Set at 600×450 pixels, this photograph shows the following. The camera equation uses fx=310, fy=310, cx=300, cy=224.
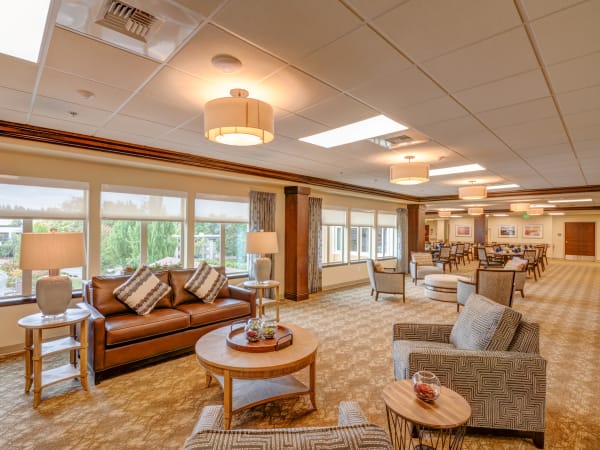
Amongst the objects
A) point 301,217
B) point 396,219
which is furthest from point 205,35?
point 396,219

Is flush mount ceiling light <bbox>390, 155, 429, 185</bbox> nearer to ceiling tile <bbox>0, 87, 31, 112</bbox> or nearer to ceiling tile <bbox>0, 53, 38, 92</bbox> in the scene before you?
ceiling tile <bbox>0, 53, 38, 92</bbox>

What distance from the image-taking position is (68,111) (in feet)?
9.73

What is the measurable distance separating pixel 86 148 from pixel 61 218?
109 cm

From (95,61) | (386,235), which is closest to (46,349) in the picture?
(95,61)

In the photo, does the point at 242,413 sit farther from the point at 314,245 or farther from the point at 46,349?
the point at 314,245

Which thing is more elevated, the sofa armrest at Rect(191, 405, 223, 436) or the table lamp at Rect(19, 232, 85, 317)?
the table lamp at Rect(19, 232, 85, 317)

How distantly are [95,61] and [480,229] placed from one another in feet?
59.9

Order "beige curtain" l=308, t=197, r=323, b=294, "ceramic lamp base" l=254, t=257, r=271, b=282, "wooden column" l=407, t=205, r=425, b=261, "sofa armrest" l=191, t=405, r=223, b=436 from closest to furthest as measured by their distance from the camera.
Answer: "sofa armrest" l=191, t=405, r=223, b=436
"ceramic lamp base" l=254, t=257, r=271, b=282
"beige curtain" l=308, t=197, r=323, b=294
"wooden column" l=407, t=205, r=425, b=261

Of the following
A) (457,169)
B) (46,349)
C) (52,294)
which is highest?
(457,169)

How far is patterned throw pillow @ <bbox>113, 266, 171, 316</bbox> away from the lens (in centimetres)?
364

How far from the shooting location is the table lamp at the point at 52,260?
2.71 metres

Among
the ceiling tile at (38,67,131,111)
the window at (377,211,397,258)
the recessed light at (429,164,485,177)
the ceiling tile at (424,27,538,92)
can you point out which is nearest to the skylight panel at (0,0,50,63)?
the ceiling tile at (38,67,131,111)

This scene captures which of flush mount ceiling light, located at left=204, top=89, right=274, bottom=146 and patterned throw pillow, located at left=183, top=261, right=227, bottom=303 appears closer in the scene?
flush mount ceiling light, located at left=204, top=89, right=274, bottom=146

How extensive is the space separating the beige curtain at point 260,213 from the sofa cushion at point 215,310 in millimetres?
1694
